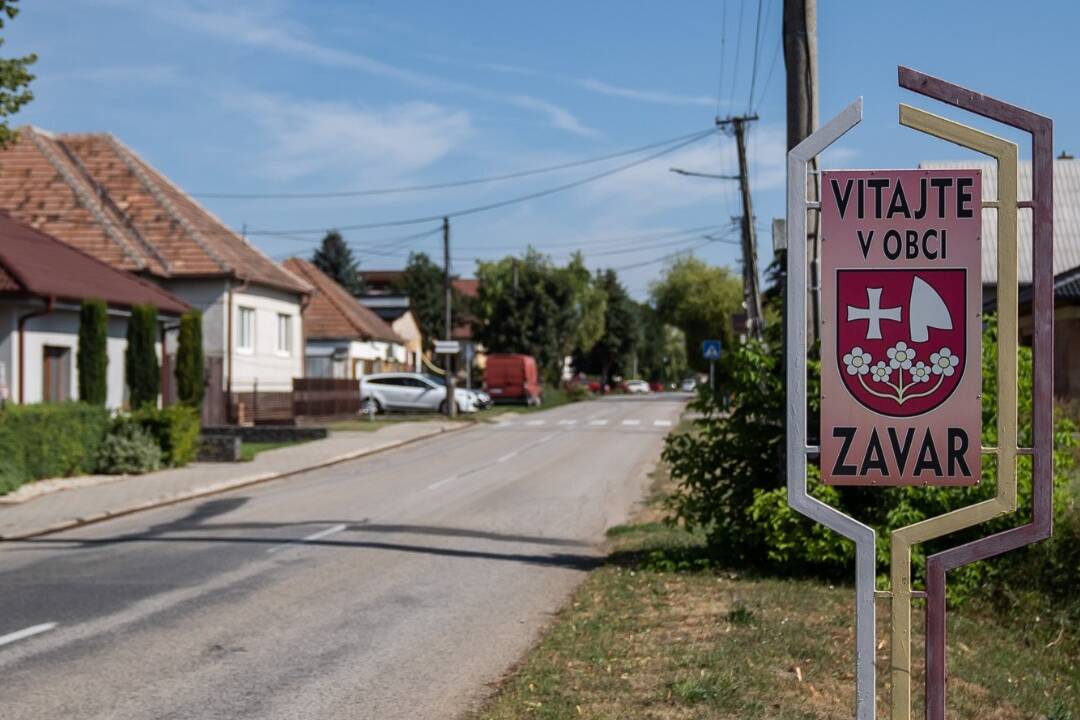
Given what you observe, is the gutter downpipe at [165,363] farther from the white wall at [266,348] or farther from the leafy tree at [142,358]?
the white wall at [266,348]

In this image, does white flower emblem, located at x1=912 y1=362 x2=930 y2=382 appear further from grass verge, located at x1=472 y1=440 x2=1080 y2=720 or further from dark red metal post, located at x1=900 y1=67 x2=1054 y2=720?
grass verge, located at x1=472 y1=440 x2=1080 y2=720

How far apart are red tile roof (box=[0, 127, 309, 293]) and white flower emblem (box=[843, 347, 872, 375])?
32.4 metres

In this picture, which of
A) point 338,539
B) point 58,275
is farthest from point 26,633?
point 58,275

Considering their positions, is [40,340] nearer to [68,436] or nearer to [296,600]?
[68,436]

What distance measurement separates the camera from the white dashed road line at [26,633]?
834 centimetres

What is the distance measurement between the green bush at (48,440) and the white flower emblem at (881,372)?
16.7m

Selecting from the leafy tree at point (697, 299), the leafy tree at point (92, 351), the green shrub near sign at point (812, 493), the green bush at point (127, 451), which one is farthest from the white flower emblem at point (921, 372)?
the leafy tree at point (697, 299)

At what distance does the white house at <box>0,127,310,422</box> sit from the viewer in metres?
35.7

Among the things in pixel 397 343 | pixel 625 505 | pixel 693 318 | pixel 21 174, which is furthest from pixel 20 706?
pixel 693 318

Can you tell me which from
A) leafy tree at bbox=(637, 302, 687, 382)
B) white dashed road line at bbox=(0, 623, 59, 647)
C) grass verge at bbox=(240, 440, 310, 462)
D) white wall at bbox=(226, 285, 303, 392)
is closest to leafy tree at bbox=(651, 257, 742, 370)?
leafy tree at bbox=(637, 302, 687, 382)

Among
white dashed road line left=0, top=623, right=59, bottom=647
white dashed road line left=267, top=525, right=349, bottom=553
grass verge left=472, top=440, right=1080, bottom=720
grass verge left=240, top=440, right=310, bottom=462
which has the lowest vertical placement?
white dashed road line left=267, top=525, right=349, bottom=553

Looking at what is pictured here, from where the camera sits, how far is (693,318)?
3440 inches

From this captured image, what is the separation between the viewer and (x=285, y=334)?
41.4 meters

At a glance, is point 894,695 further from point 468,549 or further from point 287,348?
point 287,348
